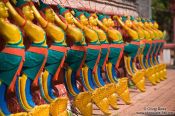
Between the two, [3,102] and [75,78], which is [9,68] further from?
[75,78]

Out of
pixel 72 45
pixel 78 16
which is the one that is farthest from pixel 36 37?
pixel 78 16

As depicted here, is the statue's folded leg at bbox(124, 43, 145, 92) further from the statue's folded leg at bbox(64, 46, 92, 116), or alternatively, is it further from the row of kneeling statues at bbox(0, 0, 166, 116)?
the statue's folded leg at bbox(64, 46, 92, 116)

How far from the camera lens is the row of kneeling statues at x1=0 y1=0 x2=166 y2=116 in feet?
15.2

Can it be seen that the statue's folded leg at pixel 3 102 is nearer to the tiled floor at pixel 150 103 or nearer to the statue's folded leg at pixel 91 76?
the statue's folded leg at pixel 91 76

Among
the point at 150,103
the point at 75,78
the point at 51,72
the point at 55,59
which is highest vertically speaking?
the point at 55,59

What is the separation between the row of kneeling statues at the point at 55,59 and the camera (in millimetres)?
4641

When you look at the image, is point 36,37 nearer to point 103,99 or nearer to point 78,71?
point 78,71

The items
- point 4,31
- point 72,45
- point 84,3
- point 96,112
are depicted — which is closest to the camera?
point 4,31

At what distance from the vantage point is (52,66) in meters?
5.52

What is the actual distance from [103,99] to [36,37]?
2.03 meters

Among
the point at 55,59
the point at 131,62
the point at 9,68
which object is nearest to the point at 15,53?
the point at 9,68

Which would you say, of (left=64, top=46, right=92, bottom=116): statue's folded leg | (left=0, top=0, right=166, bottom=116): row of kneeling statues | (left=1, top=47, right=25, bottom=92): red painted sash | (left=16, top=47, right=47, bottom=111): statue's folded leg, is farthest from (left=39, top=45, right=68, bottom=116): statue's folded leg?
(left=1, top=47, right=25, bottom=92): red painted sash

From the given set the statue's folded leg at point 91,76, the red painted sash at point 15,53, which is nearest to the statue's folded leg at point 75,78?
the statue's folded leg at point 91,76

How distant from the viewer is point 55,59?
18.0 ft
